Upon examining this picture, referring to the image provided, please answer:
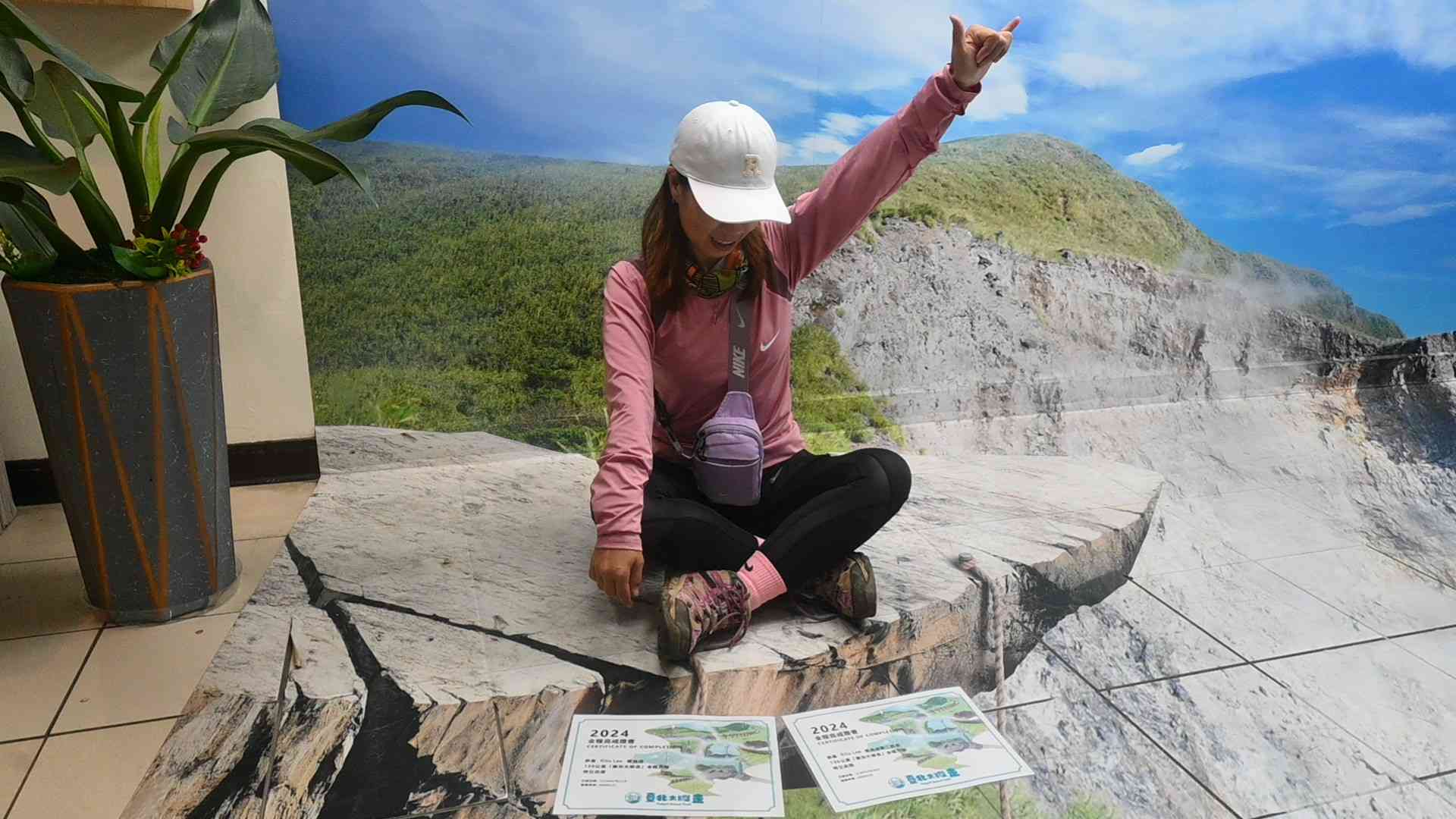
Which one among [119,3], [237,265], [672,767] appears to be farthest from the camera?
[237,265]

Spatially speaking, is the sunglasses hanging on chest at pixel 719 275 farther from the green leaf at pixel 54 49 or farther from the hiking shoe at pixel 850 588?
the green leaf at pixel 54 49

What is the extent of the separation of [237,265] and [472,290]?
1.69 ft

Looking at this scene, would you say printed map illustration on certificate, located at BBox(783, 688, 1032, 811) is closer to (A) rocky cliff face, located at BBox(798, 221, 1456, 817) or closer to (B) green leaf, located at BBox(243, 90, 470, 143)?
(A) rocky cliff face, located at BBox(798, 221, 1456, 817)

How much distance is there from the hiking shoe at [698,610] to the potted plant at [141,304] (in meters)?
0.80

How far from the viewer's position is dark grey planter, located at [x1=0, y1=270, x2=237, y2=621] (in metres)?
1.52

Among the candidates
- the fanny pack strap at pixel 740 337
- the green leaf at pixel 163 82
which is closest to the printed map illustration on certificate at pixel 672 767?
the fanny pack strap at pixel 740 337

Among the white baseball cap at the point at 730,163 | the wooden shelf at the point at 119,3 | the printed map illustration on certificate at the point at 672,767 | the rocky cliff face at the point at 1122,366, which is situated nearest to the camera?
the printed map illustration on certificate at the point at 672,767

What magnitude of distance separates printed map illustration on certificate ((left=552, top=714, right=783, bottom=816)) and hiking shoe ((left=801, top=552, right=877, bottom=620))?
11.0 inches

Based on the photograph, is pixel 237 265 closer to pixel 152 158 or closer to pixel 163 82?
pixel 152 158

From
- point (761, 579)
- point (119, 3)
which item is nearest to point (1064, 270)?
point (761, 579)

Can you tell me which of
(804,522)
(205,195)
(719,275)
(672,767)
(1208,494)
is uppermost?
(205,195)

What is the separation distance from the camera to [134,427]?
157 cm

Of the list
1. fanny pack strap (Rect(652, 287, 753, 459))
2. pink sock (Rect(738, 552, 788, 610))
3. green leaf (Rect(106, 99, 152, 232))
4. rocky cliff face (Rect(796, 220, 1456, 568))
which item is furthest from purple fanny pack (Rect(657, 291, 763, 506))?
rocky cliff face (Rect(796, 220, 1456, 568))

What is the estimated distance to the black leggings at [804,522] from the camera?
5.12ft
